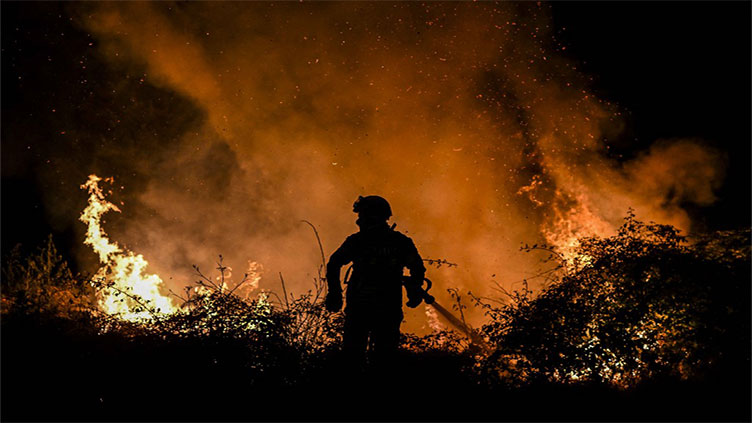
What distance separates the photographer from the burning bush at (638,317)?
20.1ft

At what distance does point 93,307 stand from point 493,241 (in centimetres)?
1836

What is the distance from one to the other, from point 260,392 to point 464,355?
349cm

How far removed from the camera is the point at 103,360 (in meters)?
5.71

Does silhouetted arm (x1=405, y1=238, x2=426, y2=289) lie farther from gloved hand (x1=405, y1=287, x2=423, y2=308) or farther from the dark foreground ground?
the dark foreground ground

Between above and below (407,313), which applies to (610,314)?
below

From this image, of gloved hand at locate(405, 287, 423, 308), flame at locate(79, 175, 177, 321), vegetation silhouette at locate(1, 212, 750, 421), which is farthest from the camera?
flame at locate(79, 175, 177, 321)

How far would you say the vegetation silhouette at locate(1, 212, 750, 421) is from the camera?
493cm

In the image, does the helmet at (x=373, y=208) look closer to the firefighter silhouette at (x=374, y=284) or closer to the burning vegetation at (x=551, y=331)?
the firefighter silhouette at (x=374, y=284)

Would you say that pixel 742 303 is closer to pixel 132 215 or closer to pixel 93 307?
pixel 93 307

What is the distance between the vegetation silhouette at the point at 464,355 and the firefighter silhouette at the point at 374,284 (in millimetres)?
617

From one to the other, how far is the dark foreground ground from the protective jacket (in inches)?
36.9

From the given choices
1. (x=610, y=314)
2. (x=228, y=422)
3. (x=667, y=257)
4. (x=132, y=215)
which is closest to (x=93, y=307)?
(x=228, y=422)

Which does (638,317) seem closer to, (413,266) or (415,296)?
(415,296)

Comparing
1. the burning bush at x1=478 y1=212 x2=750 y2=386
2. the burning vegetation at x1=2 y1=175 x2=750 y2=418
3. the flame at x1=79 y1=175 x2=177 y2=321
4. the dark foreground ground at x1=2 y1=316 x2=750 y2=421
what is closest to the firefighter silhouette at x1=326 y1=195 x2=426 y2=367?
the dark foreground ground at x1=2 y1=316 x2=750 y2=421
